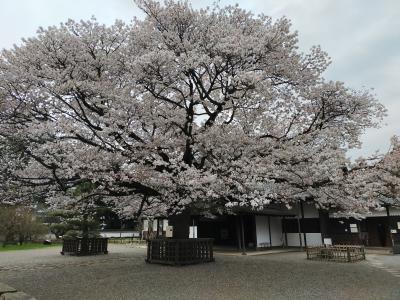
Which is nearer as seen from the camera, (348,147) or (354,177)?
(354,177)

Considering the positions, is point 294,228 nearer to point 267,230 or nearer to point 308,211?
point 308,211

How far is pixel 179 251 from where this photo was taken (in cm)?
1379

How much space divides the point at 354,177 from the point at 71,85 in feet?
32.1

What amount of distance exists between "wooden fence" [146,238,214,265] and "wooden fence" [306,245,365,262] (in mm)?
5803

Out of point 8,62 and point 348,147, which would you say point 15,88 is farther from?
point 348,147

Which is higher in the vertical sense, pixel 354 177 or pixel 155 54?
pixel 155 54

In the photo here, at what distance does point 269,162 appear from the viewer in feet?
36.4

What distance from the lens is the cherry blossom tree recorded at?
10.7 metres

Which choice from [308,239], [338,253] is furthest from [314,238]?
[338,253]

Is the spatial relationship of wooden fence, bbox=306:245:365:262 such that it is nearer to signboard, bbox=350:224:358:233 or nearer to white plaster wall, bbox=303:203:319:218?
signboard, bbox=350:224:358:233

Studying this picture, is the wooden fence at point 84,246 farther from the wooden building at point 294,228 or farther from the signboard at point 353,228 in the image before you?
the signboard at point 353,228

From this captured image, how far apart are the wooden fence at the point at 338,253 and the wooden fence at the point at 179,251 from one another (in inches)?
228

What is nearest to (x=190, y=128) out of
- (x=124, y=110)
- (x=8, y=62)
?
(x=124, y=110)

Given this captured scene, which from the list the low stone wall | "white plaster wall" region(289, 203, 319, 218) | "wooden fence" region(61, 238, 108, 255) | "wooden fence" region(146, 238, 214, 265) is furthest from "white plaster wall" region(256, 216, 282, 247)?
the low stone wall
